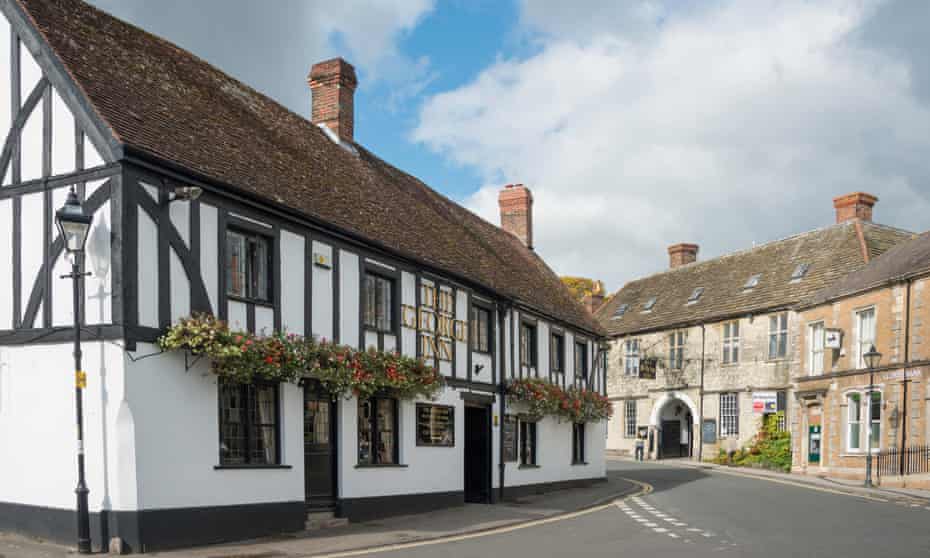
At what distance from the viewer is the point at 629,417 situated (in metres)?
47.4

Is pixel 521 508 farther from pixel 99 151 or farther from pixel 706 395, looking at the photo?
pixel 706 395

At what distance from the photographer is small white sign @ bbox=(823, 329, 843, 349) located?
31.5 metres

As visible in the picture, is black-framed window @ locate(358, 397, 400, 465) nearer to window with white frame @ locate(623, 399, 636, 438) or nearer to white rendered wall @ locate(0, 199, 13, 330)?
white rendered wall @ locate(0, 199, 13, 330)

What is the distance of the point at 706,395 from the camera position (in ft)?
139

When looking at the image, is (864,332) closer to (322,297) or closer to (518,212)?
(518,212)

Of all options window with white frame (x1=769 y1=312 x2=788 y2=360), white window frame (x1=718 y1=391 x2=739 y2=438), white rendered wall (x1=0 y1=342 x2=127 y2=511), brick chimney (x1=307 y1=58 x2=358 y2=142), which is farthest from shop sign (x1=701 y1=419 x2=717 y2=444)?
white rendered wall (x1=0 y1=342 x2=127 y2=511)

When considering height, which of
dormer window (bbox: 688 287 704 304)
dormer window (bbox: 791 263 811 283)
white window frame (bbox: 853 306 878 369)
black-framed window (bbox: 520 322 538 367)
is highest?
dormer window (bbox: 688 287 704 304)

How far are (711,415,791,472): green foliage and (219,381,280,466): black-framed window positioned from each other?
2692cm

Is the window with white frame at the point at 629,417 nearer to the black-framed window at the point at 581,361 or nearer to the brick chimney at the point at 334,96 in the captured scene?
the black-framed window at the point at 581,361

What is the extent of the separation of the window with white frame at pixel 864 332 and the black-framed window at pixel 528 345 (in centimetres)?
1212

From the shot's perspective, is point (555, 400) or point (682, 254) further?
point (682, 254)

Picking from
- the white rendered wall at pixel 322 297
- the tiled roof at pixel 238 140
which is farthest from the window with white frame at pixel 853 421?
the white rendered wall at pixel 322 297

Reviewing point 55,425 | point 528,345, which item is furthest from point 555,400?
point 55,425

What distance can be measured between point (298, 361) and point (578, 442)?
639 inches
